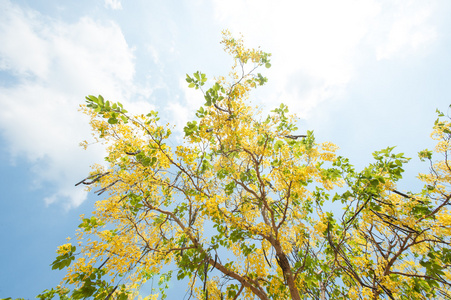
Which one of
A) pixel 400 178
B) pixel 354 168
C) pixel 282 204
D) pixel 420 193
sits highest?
pixel 282 204

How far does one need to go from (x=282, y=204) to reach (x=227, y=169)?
2.25 metres

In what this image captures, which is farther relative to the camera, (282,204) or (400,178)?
(282,204)

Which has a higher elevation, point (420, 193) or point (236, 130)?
point (236, 130)

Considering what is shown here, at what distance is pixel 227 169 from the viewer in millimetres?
4941

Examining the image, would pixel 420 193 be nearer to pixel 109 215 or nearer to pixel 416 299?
pixel 416 299

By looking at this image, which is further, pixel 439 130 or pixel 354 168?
pixel 439 130

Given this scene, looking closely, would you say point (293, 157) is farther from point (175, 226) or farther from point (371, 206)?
point (175, 226)

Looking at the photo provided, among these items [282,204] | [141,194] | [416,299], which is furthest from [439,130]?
[141,194]

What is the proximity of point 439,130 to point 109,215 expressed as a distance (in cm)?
946

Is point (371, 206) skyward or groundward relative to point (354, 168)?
groundward

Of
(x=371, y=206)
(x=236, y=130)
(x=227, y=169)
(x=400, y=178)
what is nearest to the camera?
(x=400, y=178)

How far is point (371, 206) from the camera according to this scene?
12.1ft

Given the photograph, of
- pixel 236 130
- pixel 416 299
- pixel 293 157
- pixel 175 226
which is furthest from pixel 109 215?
pixel 416 299

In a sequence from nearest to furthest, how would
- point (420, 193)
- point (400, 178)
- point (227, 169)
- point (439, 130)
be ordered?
point (400, 178) → point (420, 193) → point (227, 169) → point (439, 130)
